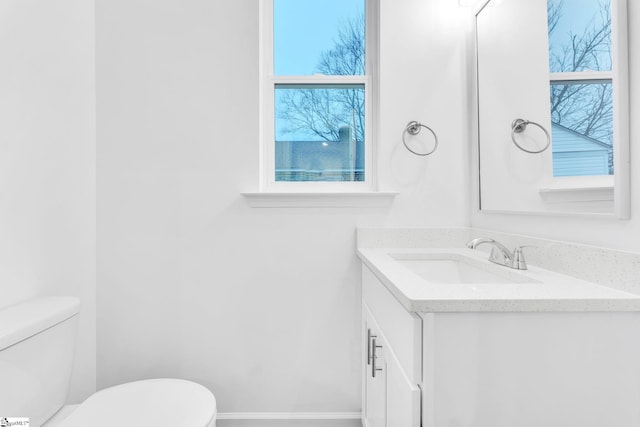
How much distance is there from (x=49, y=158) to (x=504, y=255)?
1.69m

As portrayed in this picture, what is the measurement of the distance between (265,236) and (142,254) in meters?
0.58

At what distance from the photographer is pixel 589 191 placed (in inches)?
35.7

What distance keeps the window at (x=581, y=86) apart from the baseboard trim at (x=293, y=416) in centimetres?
131

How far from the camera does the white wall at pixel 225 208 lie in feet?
5.04

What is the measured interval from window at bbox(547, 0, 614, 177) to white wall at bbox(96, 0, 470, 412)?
0.54 meters

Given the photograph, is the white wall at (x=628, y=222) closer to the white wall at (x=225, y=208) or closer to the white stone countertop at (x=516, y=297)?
the white stone countertop at (x=516, y=297)

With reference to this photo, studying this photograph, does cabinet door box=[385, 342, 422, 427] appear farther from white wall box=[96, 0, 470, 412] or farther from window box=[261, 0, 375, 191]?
window box=[261, 0, 375, 191]

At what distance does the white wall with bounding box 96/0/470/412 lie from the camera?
1.54 meters

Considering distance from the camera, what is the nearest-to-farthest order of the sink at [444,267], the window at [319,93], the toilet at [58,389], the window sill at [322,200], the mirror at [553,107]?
1. the mirror at [553,107]
2. the toilet at [58,389]
3. the sink at [444,267]
4. the window sill at [322,200]
5. the window at [319,93]

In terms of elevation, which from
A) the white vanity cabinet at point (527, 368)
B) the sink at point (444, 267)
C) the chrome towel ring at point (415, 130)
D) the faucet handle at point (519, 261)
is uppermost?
the chrome towel ring at point (415, 130)

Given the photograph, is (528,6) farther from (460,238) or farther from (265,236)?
(265,236)

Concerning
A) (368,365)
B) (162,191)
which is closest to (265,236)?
(162,191)

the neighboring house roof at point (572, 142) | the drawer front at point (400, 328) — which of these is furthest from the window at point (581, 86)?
the drawer front at point (400, 328)

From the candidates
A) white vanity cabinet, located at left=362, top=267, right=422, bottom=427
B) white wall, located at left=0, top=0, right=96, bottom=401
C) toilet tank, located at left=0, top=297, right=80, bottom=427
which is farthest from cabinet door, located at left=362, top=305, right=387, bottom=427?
white wall, located at left=0, top=0, right=96, bottom=401
